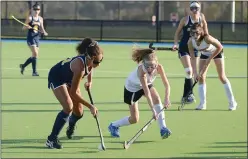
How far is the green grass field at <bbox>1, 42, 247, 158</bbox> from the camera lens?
768 cm

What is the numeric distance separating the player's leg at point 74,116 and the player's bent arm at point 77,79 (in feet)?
1.70

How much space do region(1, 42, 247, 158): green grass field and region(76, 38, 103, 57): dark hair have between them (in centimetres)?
108

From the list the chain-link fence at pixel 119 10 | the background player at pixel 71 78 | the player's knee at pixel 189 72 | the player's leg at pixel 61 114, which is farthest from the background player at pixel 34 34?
the chain-link fence at pixel 119 10

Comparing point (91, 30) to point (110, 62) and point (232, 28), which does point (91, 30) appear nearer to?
point (232, 28)

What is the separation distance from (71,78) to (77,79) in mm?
359

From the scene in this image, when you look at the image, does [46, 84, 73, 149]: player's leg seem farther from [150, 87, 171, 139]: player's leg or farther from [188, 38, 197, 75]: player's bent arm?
[188, 38, 197, 75]: player's bent arm

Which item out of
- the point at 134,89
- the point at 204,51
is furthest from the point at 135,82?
the point at 204,51

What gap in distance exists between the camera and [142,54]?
816cm

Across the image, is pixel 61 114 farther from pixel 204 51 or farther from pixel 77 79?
pixel 204 51

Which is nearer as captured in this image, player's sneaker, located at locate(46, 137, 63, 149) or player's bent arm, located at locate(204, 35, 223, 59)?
player's sneaker, located at locate(46, 137, 63, 149)

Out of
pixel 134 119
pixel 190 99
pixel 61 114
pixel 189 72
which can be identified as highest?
pixel 189 72

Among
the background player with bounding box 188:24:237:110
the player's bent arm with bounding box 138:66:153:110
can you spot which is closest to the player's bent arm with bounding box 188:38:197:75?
the background player with bounding box 188:24:237:110

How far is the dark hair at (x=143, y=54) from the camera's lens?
8.08 m

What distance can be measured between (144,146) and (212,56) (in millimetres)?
2925
